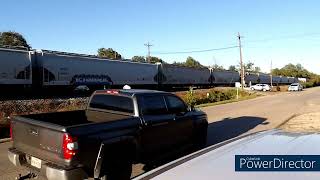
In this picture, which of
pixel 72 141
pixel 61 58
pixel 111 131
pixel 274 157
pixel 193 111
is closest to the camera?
pixel 274 157

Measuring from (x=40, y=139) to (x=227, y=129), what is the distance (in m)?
10.5

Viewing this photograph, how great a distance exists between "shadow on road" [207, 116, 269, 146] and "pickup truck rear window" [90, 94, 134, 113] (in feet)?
14.8

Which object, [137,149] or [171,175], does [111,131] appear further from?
[171,175]

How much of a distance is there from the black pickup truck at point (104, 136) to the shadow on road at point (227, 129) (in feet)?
11.8

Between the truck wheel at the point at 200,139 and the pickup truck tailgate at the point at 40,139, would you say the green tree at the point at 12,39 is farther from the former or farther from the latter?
the pickup truck tailgate at the point at 40,139

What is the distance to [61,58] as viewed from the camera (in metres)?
31.1

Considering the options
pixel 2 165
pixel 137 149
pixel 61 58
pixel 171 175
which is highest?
pixel 61 58

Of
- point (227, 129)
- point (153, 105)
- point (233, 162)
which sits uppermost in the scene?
point (153, 105)

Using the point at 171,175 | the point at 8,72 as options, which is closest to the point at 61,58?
the point at 8,72

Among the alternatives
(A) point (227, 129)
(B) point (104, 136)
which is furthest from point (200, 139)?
(A) point (227, 129)

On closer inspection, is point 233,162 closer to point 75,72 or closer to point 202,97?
point 75,72

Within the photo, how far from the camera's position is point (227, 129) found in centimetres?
1566

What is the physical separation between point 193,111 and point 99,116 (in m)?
2.62

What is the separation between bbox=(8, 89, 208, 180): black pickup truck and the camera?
5996 millimetres
